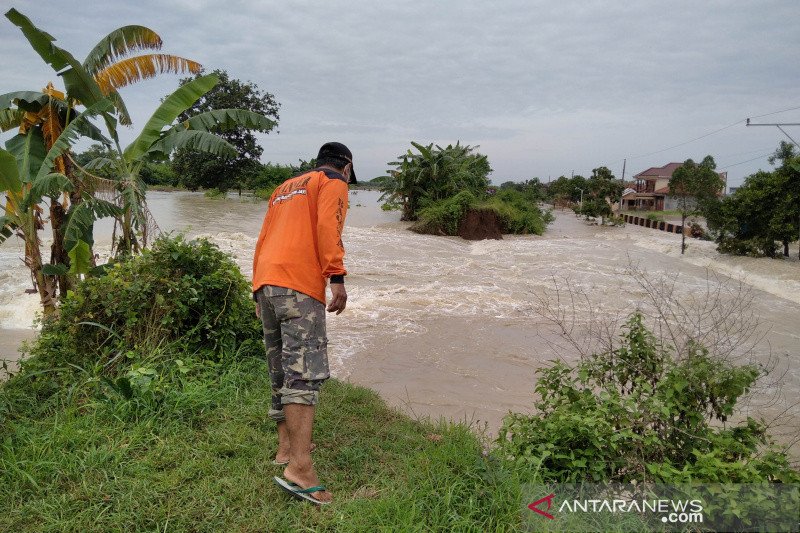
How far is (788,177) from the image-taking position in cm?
1498

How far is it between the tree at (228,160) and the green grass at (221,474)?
28332 millimetres

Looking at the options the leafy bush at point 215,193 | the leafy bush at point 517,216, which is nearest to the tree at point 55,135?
the leafy bush at point 517,216

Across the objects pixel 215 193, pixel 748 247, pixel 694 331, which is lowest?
pixel 748 247

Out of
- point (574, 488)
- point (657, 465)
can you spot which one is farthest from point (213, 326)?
point (657, 465)

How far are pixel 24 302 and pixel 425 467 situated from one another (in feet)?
32.3

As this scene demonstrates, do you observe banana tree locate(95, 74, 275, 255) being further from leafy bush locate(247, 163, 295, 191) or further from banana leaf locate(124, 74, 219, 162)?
leafy bush locate(247, 163, 295, 191)

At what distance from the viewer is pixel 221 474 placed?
8.82 ft

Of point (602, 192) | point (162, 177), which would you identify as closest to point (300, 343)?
point (602, 192)

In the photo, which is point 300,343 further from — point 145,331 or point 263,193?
point 263,193

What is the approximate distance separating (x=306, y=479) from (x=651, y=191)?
208 feet

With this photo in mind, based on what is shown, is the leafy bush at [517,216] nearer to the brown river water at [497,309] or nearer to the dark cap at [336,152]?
the brown river water at [497,309]

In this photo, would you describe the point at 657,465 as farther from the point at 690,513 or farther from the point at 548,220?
the point at 548,220

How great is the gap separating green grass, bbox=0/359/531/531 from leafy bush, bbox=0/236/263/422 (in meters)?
0.24

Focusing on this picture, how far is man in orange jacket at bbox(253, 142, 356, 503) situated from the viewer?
2.50m
